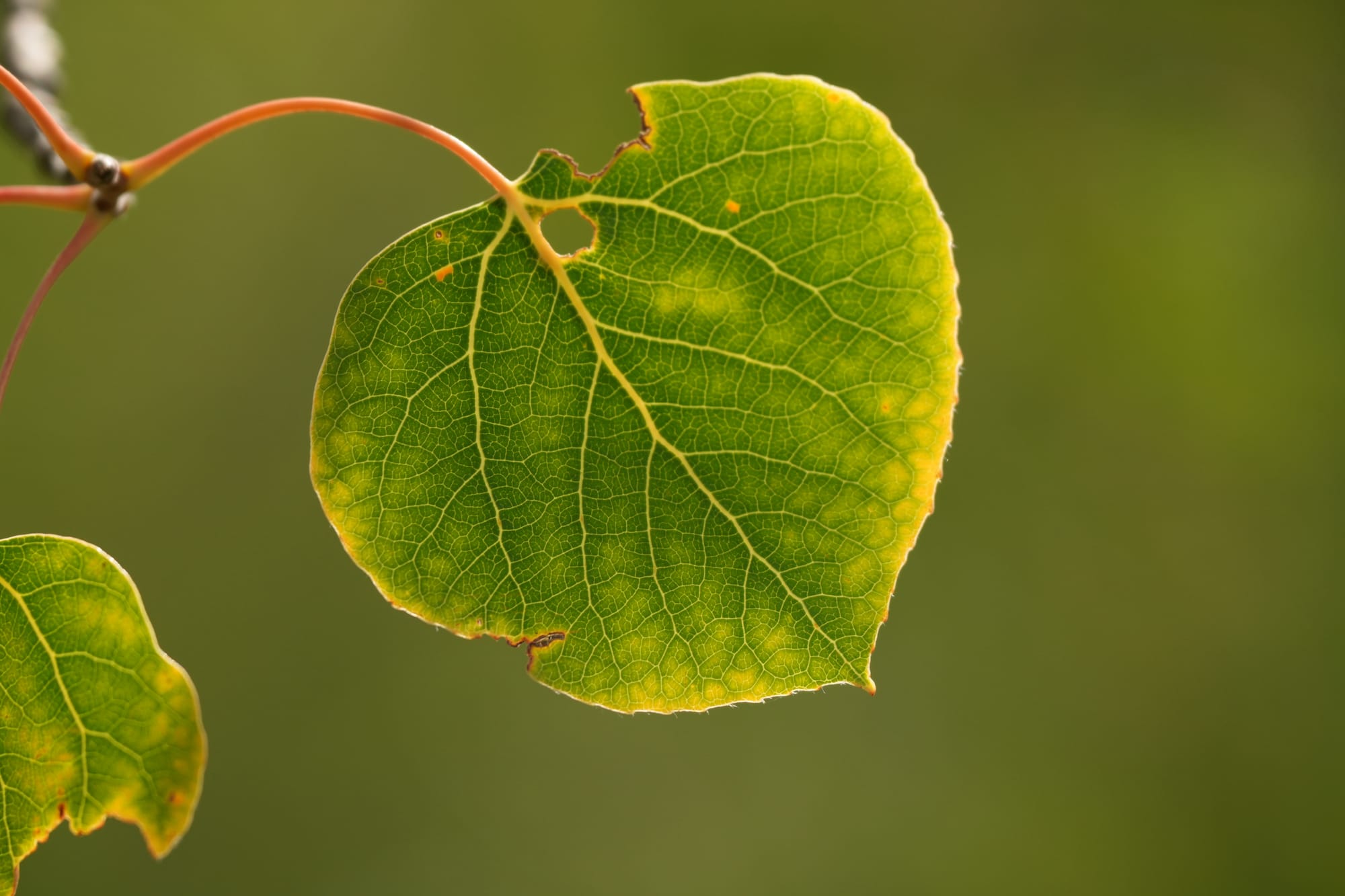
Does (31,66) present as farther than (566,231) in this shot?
No

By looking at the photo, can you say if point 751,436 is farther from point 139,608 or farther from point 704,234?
point 139,608

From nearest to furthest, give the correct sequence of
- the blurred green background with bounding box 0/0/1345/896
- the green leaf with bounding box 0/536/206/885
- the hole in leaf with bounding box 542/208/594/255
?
the green leaf with bounding box 0/536/206/885 < the blurred green background with bounding box 0/0/1345/896 < the hole in leaf with bounding box 542/208/594/255

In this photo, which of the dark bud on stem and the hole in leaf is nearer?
the dark bud on stem

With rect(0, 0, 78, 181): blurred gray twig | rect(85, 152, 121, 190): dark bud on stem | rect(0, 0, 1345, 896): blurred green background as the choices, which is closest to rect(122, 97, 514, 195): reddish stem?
rect(85, 152, 121, 190): dark bud on stem

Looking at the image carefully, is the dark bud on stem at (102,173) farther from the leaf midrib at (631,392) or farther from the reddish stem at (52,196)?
the leaf midrib at (631,392)

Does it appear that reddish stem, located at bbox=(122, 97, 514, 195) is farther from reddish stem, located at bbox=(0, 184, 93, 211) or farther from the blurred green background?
the blurred green background

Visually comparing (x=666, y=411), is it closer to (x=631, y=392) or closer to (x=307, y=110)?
(x=631, y=392)

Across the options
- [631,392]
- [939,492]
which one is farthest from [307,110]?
[939,492]
